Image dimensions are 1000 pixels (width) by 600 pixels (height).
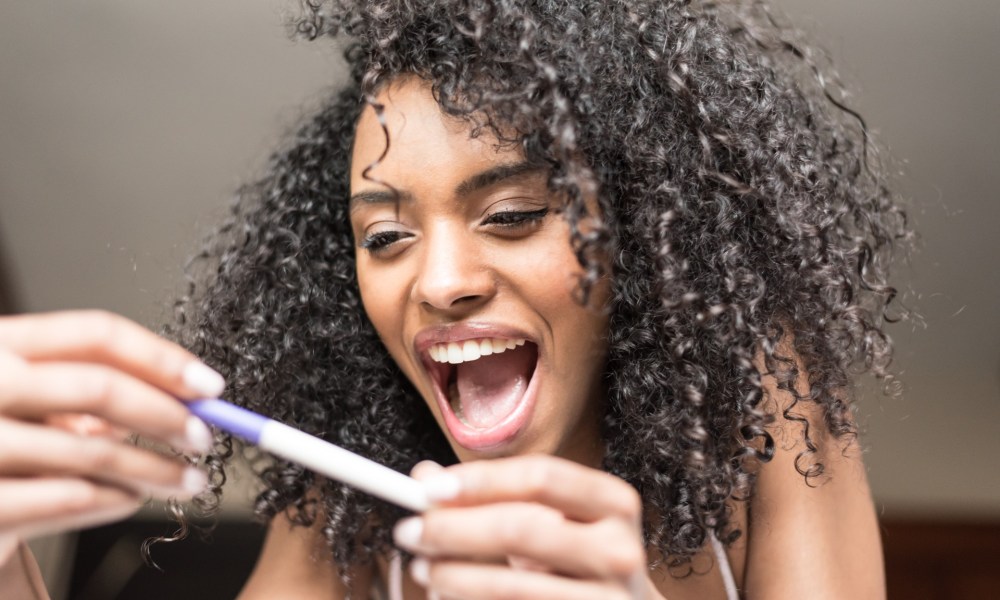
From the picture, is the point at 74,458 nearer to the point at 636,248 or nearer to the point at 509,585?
the point at 509,585


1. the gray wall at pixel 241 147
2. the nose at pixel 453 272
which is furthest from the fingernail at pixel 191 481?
the gray wall at pixel 241 147

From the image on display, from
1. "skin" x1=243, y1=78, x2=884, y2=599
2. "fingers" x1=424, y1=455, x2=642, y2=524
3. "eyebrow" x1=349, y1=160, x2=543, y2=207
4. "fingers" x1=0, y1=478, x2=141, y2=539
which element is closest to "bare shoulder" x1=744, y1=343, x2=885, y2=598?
"skin" x1=243, y1=78, x2=884, y2=599

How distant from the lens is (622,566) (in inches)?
23.7

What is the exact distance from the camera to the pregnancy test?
63 cm

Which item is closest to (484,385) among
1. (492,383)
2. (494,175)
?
(492,383)

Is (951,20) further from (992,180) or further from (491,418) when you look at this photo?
(491,418)

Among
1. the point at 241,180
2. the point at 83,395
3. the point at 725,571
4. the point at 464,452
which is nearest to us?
the point at 83,395

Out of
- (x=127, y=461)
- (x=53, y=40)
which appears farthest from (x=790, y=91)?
(x=53, y=40)

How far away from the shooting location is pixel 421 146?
90cm

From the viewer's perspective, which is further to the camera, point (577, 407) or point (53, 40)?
point (53, 40)

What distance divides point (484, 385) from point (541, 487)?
1.39 feet

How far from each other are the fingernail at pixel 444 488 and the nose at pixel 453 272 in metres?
0.28

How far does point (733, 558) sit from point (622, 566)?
1.93ft

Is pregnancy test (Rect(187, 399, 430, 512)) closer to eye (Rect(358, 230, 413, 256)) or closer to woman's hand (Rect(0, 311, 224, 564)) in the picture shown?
woman's hand (Rect(0, 311, 224, 564))
